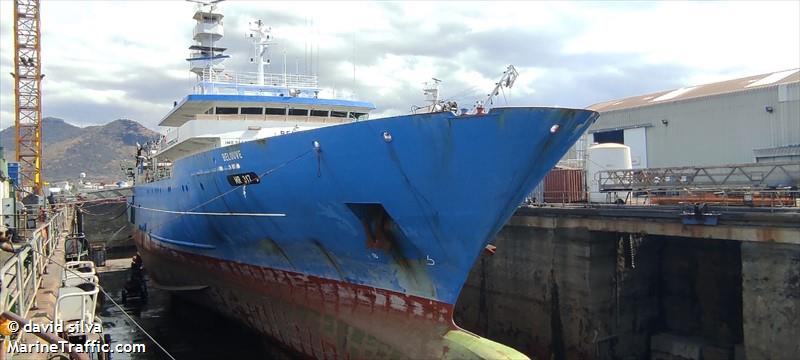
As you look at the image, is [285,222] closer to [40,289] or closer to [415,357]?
[415,357]

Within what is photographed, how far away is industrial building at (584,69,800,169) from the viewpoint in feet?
72.3

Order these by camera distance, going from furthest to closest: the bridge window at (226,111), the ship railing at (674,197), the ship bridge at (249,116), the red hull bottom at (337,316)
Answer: the bridge window at (226,111) < the ship bridge at (249,116) < the ship railing at (674,197) < the red hull bottom at (337,316)

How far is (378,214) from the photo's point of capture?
8.69 metres

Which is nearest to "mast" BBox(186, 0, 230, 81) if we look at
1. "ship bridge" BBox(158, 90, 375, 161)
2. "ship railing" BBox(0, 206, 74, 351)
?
"ship bridge" BBox(158, 90, 375, 161)

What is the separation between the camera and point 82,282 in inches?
366

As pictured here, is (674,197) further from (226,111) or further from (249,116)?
(226,111)

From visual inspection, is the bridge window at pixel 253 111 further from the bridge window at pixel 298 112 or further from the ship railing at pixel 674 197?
the ship railing at pixel 674 197

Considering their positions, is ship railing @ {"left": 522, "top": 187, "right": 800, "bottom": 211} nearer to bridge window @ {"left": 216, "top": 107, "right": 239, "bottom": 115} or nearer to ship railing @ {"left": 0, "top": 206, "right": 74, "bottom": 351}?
bridge window @ {"left": 216, "top": 107, "right": 239, "bottom": 115}

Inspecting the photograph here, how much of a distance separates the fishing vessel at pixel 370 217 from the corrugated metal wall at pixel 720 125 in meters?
19.8

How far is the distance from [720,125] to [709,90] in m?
3.39

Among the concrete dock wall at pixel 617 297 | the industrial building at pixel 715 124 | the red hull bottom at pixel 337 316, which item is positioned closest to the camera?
the red hull bottom at pixel 337 316

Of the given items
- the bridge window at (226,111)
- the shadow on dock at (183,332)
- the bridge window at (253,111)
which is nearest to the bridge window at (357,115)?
the bridge window at (253,111)

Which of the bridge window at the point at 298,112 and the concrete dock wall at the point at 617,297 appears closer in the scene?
the concrete dock wall at the point at 617,297

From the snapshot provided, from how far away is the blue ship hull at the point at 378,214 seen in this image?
24.9ft
